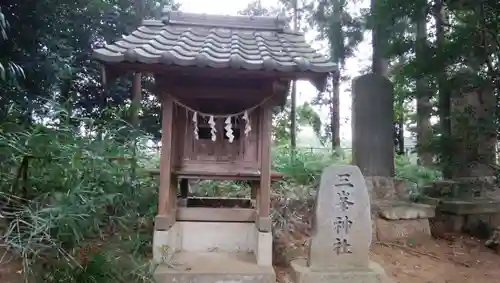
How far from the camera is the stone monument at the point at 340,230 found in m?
4.61

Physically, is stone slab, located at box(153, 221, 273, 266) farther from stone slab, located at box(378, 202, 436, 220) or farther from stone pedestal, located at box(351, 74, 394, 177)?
stone pedestal, located at box(351, 74, 394, 177)

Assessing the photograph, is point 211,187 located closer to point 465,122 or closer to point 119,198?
point 119,198

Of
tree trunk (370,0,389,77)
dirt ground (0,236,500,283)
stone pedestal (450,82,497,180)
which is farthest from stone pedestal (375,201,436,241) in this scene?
tree trunk (370,0,389,77)

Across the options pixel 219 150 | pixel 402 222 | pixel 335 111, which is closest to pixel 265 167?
pixel 219 150

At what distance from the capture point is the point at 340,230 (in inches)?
182

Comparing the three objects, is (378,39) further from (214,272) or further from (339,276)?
(214,272)

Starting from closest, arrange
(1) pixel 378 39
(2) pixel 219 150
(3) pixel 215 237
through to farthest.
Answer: (2) pixel 219 150
(3) pixel 215 237
(1) pixel 378 39

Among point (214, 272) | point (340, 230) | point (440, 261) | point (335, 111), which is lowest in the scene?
point (440, 261)

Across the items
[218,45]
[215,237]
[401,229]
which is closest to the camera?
[218,45]

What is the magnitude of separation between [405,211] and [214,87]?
12.9ft

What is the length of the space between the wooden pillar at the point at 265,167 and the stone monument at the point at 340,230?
59cm

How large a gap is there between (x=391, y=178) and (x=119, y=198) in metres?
5.07

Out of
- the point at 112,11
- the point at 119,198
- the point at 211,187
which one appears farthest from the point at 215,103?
the point at 112,11

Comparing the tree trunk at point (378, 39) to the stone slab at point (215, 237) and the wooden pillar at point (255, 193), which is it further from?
the stone slab at point (215, 237)
